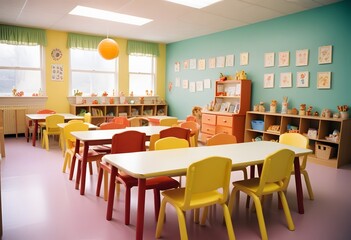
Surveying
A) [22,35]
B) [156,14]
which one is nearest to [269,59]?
[156,14]

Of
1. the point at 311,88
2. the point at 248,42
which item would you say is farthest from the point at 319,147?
the point at 248,42

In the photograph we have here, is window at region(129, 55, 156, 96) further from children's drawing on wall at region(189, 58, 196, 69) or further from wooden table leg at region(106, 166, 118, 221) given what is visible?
wooden table leg at region(106, 166, 118, 221)

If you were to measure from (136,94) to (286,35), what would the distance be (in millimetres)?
4967

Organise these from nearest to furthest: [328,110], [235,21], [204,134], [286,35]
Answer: [328,110] → [286,35] → [235,21] → [204,134]

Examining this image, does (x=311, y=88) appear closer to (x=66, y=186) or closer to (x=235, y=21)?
(x=235, y=21)

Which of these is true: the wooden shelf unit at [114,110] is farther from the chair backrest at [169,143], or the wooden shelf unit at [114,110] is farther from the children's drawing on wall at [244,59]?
the chair backrest at [169,143]

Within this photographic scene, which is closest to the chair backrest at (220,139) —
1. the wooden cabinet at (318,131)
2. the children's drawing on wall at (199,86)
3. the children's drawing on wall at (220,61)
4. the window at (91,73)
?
the wooden cabinet at (318,131)

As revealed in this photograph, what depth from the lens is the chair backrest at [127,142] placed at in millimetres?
3055

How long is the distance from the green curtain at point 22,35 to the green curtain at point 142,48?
2.40 meters

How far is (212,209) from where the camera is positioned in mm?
3000

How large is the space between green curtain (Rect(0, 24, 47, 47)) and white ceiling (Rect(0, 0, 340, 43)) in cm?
17

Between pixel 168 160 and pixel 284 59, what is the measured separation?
14.5ft

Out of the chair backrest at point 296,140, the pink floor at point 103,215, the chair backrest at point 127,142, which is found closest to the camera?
the pink floor at point 103,215

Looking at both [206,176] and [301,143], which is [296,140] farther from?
[206,176]
